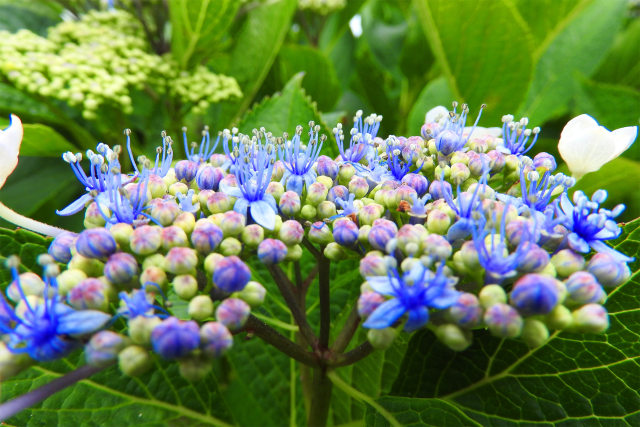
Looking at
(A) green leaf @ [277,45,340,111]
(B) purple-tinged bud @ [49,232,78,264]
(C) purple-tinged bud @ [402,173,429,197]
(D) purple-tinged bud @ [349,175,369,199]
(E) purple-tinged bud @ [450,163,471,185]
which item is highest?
(A) green leaf @ [277,45,340,111]

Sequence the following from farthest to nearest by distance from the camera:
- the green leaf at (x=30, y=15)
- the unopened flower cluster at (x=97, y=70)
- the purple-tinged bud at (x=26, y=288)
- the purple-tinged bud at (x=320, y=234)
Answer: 1. the green leaf at (x=30, y=15)
2. the unopened flower cluster at (x=97, y=70)
3. the purple-tinged bud at (x=320, y=234)
4. the purple-tinged bud at (x=26, y=288)

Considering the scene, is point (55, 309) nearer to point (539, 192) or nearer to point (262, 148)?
point (262, 148)

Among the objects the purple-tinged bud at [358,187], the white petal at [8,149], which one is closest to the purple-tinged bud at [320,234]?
the purple-tinged bud at [358,187]

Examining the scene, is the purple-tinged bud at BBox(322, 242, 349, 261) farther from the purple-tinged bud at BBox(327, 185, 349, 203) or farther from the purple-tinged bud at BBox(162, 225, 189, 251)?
the purple-tinged bud at BBox(162, 225, 189, 251)

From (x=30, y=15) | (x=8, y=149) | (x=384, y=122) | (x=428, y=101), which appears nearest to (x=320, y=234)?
(x=8, y=149)

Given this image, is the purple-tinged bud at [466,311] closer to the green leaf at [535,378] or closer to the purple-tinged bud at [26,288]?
the green leaf at [535,378]

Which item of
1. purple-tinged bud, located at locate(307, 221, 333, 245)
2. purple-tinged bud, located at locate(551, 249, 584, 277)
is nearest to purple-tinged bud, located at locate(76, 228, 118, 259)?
purple-tinged bud, located at locate(307, 221, 333, 245)

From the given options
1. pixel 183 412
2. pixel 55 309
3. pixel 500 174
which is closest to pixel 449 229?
pixel 500 174
